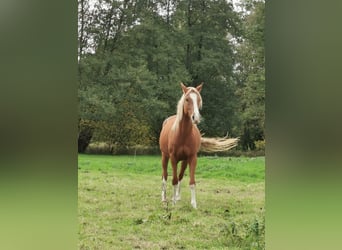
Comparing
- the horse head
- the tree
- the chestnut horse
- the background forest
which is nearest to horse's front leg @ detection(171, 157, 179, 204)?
the chestnut horse

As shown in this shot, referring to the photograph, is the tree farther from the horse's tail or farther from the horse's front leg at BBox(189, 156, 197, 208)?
the horse's front leg at BBox(189, 156, 197, 208)

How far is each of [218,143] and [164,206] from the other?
56 centimetres

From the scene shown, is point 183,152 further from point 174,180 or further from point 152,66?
point 152,66

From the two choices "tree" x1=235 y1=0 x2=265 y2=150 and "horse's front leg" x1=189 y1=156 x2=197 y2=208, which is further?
"horse's front leg" x1=189 y1=156 x2=197 y2=208

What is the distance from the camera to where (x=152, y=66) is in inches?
128

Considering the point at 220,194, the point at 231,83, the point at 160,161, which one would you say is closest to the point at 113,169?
the point at 160,161

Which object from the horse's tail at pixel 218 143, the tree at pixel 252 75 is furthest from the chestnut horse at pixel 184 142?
the tree at pixel 252 75

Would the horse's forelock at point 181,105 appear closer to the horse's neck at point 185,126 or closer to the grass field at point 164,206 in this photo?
the horse's neck at point 185,126

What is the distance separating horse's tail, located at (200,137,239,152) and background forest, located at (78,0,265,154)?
41 millimetres

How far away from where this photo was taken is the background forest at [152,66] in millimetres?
3174

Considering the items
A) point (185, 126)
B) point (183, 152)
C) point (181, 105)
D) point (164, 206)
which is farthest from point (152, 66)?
point (164, 206)

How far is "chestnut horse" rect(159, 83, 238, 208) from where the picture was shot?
316 centimetres
